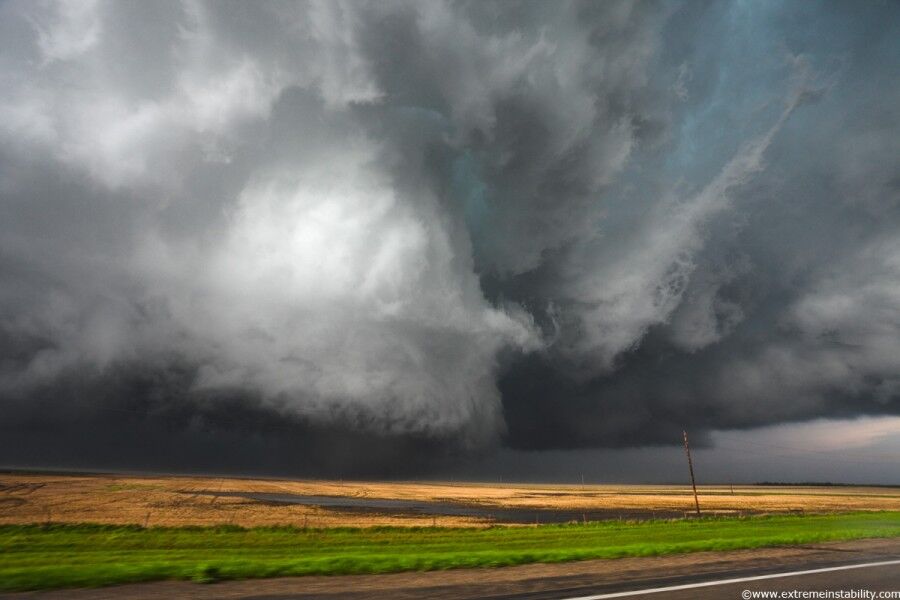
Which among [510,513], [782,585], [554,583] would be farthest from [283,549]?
[510,513]

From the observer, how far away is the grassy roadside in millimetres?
12547

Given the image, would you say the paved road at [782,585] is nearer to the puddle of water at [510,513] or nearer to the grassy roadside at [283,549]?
the grassy roadside at [283,549]

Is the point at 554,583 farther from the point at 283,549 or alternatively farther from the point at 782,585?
the point at 283,549

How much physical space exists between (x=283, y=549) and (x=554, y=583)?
21.3 meters

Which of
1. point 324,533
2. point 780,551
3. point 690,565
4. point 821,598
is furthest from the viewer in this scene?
point 324,533

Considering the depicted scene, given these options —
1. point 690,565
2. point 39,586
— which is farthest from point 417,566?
point 39,586

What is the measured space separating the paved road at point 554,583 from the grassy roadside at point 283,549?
130 cm

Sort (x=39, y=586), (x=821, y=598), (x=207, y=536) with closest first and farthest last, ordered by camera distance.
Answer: (x=821, y=598) < (x=39, y=586) < (x=207, y=536)

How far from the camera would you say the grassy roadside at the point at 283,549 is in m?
12.5

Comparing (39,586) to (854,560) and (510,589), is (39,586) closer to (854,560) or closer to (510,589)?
(510,589)

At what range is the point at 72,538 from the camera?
31844mm

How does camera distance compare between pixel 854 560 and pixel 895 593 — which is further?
pixel 854 560

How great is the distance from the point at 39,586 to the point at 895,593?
695 inches

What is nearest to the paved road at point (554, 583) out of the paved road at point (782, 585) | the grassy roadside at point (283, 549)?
the paved road at point (782, 585)
